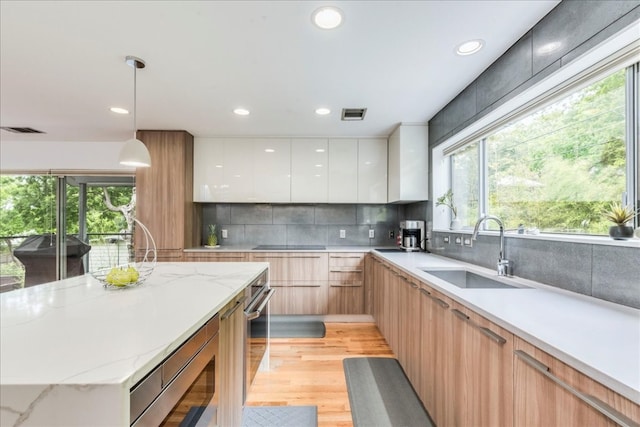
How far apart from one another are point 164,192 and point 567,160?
376cm

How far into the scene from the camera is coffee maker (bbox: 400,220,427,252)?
3.15m

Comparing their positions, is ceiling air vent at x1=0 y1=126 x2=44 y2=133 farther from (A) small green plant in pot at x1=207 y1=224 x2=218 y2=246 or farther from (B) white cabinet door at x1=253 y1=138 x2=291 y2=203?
(B) white cabinet door at x1=253 y1=138 x2=291 y2=203

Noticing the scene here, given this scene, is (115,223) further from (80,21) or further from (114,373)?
(114,373)

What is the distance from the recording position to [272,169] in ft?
11.8

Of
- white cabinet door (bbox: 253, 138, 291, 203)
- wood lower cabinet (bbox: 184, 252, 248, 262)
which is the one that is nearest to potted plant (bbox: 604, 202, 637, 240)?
white cabinet door (bbox: 253, 138, 291, 203)

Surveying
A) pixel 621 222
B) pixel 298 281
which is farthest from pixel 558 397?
pixel 298 281

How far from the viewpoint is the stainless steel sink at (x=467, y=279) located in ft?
5.68

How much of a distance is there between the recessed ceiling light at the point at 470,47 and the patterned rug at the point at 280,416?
2.52 m

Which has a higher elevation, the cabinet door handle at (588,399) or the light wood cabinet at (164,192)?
the light wood cabinet at (164,192)

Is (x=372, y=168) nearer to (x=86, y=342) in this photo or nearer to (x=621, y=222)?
(x=621, y=222)

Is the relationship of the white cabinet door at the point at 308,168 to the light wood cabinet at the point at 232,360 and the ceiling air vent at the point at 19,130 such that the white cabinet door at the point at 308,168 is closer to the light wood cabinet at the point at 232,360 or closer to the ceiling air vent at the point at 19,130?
the light wood cabinet at the point at 232,360

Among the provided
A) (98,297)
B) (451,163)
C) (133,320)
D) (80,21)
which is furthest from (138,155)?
(451,163)

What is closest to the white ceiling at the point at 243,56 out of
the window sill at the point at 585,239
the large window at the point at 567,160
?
the large window at the point at 567,160

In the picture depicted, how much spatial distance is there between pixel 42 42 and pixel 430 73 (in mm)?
2556
